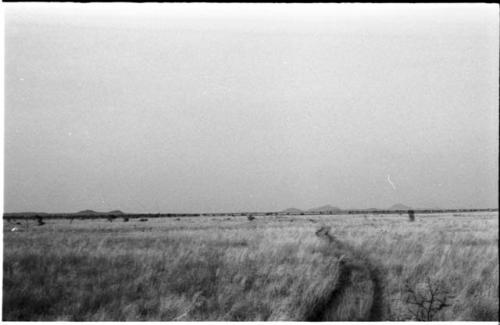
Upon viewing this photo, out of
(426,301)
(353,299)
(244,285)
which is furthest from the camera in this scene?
(244,285)

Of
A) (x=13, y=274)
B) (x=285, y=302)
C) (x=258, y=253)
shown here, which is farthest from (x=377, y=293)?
(x=13, y=274)

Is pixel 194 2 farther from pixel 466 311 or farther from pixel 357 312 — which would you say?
pixel 466 311

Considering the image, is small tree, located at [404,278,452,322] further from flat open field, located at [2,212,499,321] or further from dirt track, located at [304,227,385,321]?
dirt track, located at [304,227,385,321]

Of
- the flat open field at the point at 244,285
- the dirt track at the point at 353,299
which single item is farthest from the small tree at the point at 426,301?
the dirt track at the point at 353,299

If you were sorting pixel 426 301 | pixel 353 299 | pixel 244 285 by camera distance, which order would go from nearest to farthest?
1. pixel 426 301
2. pixel 353 299
3. pixel 244 285

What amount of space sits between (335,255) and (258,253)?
6.48ft

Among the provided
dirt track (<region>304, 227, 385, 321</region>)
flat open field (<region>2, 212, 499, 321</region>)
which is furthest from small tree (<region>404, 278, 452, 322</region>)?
dirt track (<region>304, 227, 385, 321</region>)

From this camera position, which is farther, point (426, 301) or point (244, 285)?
point (244, 285)

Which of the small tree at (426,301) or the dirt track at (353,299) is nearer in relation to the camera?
the small tree at (426,301)

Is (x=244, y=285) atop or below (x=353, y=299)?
atop

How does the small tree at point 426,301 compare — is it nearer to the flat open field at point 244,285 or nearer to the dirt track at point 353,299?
the flat open field at point 244,285

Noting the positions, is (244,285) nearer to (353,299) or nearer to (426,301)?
(353,299)

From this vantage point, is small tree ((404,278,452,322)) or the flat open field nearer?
small tree ((404,278,452,322))

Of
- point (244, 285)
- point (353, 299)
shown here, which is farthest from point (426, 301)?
point (244, 285)
